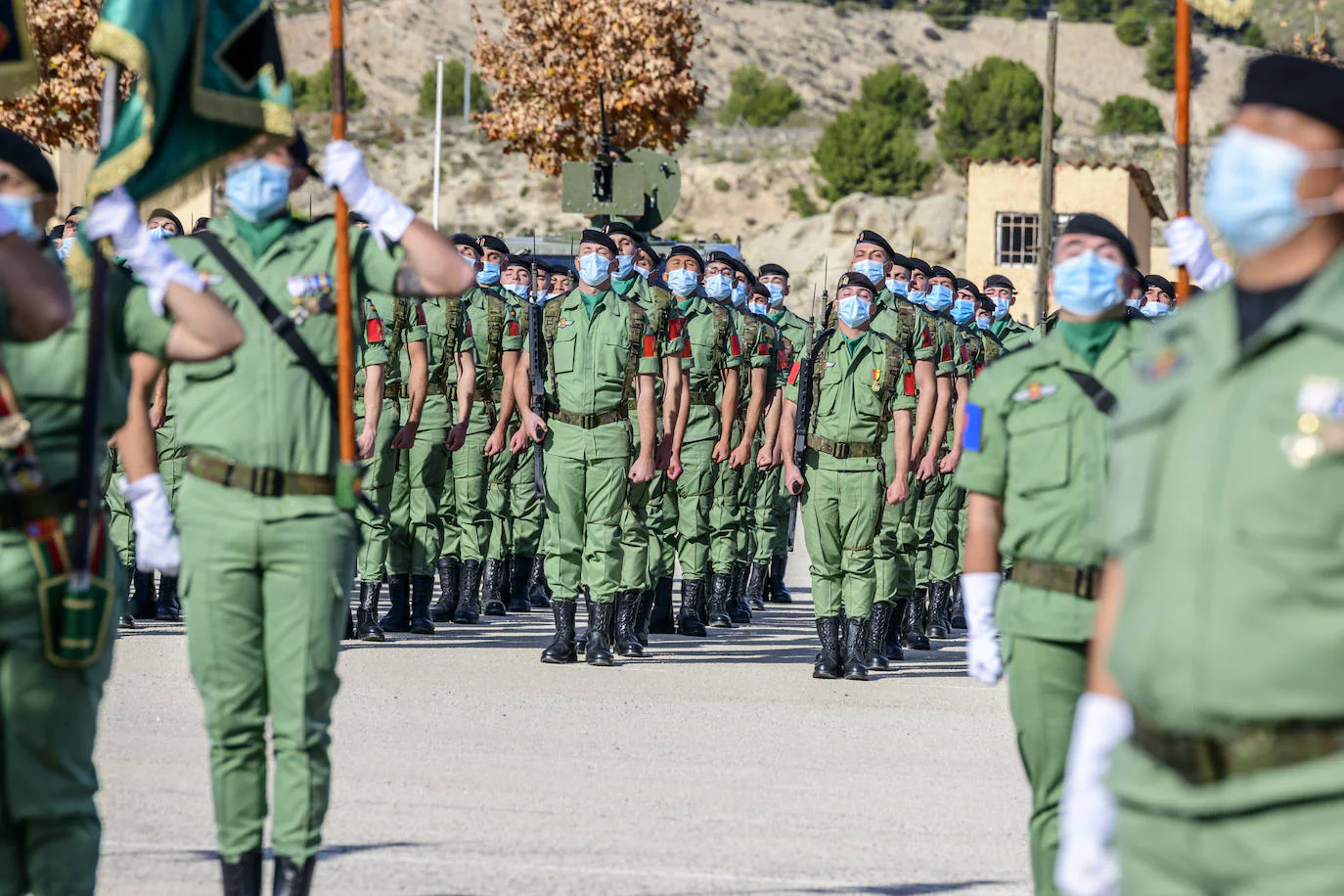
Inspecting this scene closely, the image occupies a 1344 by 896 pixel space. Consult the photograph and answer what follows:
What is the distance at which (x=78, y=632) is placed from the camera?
16.4ft

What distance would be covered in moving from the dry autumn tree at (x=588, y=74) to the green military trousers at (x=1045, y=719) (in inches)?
1329

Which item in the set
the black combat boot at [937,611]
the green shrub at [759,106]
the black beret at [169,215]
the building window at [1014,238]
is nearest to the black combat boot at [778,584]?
the black combat boot at [937,611]

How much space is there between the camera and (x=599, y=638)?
12.4 metres

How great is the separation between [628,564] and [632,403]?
1.45m

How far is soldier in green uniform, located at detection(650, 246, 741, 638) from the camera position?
1480 centimetres

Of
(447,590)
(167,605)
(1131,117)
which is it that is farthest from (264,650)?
(1131,117)

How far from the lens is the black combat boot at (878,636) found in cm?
1305

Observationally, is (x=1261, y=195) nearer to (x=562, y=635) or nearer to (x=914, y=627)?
(x=562, y=635)

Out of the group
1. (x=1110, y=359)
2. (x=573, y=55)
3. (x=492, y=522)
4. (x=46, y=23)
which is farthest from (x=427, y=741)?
(x=573, y=55)

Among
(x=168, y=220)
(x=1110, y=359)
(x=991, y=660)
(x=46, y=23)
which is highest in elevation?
(x=46, y=23)

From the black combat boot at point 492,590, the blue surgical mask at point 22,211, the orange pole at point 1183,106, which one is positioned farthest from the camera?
the black combat boot at point 492,590

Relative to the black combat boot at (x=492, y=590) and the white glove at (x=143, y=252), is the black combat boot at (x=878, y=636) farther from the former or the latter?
the white glove at (x=143, y=252)

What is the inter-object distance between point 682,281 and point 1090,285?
8646mm

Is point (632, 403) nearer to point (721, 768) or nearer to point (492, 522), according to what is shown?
point (492, 522)
